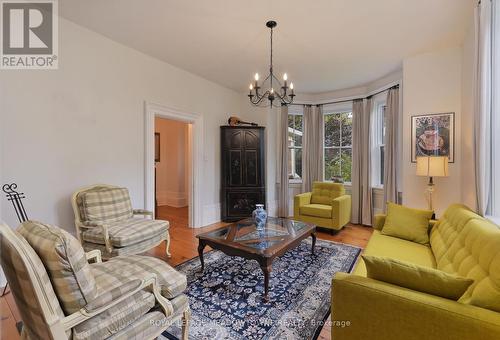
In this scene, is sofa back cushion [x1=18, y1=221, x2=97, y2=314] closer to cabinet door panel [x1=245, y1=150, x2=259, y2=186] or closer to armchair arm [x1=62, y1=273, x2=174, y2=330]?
armchair arm [x1=62, y1=273, x2=174, y2=330]

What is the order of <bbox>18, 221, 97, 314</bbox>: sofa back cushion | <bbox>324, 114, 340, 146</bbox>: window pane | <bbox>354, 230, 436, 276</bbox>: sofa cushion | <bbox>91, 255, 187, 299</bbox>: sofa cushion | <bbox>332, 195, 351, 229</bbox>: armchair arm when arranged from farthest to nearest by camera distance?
<bbox>324, 114, 340, 146</bbox>: window pane → <bbox>332, 195, 351, 229</bbox>: armchair arm → <bbox>354, 230, 436, 276</bbox>: sofa cushion → <bbox>91, 255, 187, 299</bbox>: sofa cushion → <bbox>18, 221, 97, 314</bbox>: sofa back cushion

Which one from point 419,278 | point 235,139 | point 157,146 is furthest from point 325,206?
point 157,146

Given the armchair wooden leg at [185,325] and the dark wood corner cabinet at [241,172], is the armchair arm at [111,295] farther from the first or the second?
the dark wood corner cabinet at [241,172]

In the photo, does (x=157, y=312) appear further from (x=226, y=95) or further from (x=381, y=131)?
(x=381, y=131)

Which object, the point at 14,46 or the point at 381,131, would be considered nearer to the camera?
the point at 14,46

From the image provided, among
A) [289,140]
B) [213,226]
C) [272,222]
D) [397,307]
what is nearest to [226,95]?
[289,140]

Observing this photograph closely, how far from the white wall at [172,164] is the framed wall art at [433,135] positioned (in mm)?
5214

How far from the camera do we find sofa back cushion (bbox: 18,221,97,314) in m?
1.12

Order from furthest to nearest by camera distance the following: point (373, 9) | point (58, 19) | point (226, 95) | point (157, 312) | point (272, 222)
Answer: point (226, 95), point (272, 222), point (58, 19), point (373, 9), point (157, 312)

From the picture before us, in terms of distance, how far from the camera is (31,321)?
1.17m

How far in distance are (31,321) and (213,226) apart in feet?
11.1

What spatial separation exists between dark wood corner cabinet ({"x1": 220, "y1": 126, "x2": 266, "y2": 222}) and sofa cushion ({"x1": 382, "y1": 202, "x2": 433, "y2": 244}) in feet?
8.58

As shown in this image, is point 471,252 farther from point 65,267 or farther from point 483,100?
point 65,267

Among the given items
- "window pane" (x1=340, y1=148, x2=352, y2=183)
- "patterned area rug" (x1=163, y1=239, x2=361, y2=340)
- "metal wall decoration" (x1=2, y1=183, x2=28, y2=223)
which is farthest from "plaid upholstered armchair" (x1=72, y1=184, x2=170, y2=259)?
"window pane" (x1=340, y1=148, x2=352, y2=183)
